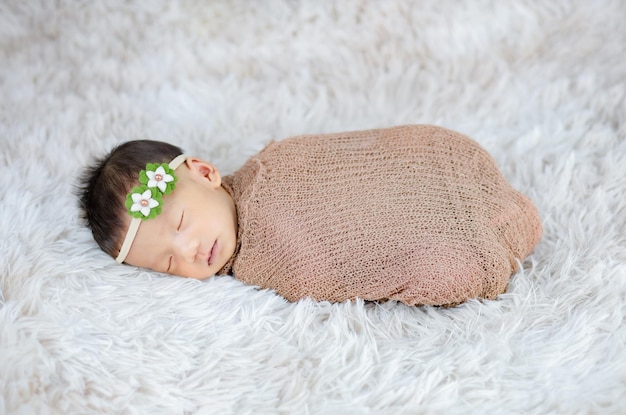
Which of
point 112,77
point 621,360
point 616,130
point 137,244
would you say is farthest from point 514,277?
point 112,77

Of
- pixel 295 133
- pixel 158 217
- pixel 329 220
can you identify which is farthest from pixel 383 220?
pixel 295 133

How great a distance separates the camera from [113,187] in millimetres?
1263

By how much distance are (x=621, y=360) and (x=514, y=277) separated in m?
0.28

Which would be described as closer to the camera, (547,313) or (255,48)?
(547,313)

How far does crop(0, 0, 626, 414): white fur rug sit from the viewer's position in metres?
1.02

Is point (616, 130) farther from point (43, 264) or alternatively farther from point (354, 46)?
point (43, 264)

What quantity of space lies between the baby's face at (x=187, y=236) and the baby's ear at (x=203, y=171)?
0.14ft

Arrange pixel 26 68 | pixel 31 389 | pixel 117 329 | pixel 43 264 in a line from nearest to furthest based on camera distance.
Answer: pixel 31 389 < pixel 117 329 < pixel 43 264 < pixel 26 68

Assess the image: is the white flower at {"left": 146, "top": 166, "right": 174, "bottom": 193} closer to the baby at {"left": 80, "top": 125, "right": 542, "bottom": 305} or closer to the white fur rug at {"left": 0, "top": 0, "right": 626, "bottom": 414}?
the baby at {"left": 80, "top": 125, "right": 542, "bottom": 305}

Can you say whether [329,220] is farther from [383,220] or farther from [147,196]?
[147,196]

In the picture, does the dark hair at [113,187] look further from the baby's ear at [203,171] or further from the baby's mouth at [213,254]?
the baby's mouth at [213,254]

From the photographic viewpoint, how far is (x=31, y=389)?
0.99m

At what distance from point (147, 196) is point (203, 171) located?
0.18 metres

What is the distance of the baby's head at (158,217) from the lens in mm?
1240
